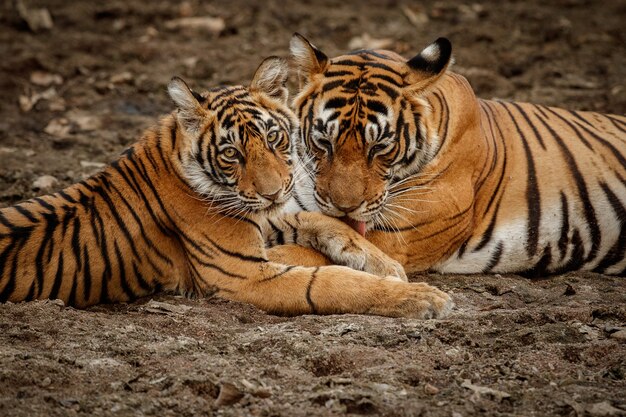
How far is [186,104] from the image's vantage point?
13.2 feet

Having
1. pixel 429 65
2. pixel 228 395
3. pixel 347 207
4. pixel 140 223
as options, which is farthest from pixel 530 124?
pixel 228 395

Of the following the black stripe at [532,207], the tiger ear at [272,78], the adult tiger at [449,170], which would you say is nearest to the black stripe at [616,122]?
the adult tiger at [449,170]

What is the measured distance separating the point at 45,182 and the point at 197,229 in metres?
1.91

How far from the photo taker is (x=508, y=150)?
4887 mm

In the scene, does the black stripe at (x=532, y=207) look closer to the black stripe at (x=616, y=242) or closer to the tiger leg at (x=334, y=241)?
the black stripe at (x=616, y=242)

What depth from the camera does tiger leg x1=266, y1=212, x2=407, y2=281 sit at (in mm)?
4293

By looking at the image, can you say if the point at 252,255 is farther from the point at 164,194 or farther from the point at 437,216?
the point at 437,216

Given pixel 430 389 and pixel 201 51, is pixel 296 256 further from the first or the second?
pixel 201 51

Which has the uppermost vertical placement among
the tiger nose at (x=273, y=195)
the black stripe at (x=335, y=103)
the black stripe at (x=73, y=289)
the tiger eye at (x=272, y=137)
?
the black stripe at (x=335, y=103)

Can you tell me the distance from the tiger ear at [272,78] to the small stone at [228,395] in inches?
66.9

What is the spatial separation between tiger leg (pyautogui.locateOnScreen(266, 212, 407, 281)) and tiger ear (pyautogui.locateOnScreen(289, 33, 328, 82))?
740 millimetres

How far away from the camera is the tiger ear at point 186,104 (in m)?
3.97

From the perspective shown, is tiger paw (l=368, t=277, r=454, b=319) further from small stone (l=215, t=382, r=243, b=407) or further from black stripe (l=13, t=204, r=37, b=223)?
black stripe (l=13, t=204, r=37, b=223)

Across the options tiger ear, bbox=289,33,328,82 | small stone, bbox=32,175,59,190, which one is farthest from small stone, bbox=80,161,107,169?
tiger ear, bbox=289,33,328,82
